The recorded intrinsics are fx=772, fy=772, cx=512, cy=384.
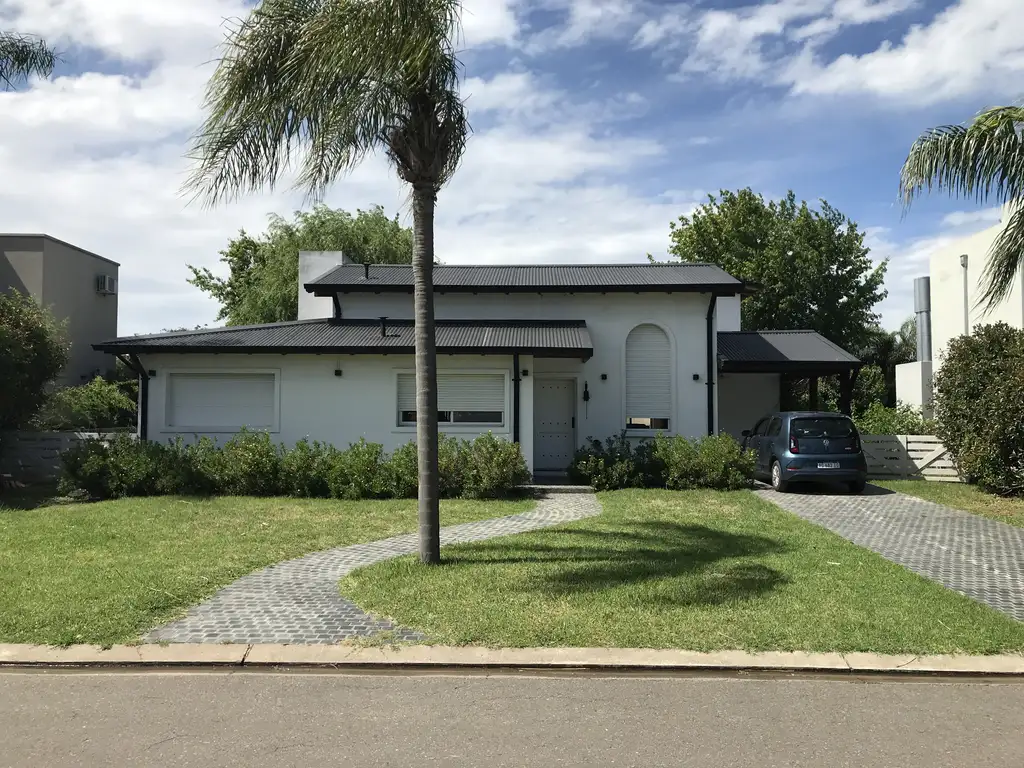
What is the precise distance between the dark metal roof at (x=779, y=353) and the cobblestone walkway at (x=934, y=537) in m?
4.73

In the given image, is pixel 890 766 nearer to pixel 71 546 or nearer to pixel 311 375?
pixel 71 546

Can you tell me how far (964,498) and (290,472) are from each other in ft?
40.8

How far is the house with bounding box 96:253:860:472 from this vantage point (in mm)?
16266

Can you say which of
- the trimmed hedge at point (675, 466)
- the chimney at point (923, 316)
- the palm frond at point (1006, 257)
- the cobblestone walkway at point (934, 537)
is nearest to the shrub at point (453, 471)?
the trimmed hedge at point (675, 466)

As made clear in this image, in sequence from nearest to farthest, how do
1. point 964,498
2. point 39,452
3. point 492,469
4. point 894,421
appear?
1. point 492,469
2. point 964,498
3. point 39,452
4. point 894,421

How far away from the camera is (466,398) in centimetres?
1644

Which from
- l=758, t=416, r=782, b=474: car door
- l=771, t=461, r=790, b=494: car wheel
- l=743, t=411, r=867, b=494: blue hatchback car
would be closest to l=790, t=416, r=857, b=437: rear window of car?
l=743, t=411, r=867, b=494: blue hatchback car

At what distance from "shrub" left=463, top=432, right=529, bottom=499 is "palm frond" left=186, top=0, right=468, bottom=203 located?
20.9 feet

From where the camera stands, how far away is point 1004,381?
14.1 metres

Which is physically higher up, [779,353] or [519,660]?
[779,353]

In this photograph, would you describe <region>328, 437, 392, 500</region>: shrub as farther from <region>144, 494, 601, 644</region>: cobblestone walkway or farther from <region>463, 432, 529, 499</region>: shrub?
<region>144, 494, 601, 644</region>: cobblestone walkway

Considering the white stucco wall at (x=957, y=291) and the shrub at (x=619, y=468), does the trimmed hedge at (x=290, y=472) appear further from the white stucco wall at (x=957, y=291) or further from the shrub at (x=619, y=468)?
the white stucco wall at (x=957, y=291)

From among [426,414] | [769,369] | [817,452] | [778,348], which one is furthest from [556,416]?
[426,414]

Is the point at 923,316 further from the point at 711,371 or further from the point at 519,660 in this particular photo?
the point at 519,660
